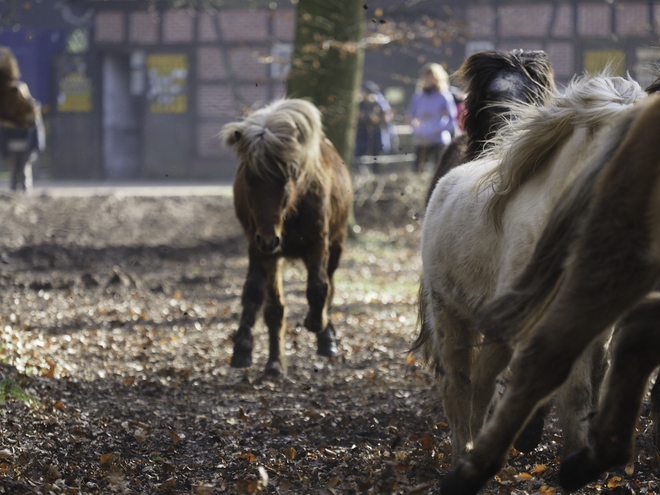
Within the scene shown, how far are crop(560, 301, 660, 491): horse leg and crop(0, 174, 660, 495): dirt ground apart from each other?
101cm

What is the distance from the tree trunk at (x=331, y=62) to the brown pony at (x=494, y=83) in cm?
631

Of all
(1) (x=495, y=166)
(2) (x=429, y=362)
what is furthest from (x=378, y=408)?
(1) (x=495, y=166)

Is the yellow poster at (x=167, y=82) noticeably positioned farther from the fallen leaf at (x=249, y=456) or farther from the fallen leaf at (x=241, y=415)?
the fallen leaf at (x=249, y=456)

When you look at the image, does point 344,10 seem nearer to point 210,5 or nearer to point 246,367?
point 246,367

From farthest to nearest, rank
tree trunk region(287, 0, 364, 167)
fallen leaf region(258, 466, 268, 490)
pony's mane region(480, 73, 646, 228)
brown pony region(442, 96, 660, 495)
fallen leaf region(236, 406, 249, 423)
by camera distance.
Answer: tree trunk region(287, 0, 364, 167), fallen leaf region(236, 406, 249, 423), fallen leaf region(258, 466, 268, 490), pony's mane region(480, 73, 646, 228), brown pony region(442, 96, 660, 495)

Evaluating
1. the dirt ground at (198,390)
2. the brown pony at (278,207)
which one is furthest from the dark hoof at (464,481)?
the brown pony at (278,207)

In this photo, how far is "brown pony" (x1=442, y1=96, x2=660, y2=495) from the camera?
2.59 metres

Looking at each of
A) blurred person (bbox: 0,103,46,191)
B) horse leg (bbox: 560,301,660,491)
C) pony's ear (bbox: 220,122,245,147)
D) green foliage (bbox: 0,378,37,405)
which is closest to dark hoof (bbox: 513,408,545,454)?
horse leg (bbox: 560,301,660,491)

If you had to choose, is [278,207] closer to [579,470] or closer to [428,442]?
[428,442]

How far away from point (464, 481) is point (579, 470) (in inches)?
15.9

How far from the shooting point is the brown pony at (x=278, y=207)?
20.3 ft

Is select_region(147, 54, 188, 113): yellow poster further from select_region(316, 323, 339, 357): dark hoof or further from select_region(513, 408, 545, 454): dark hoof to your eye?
select_region(513, 408, 545, 454): dark hoof

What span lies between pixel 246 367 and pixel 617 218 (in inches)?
176

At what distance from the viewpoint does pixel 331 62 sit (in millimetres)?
11977
